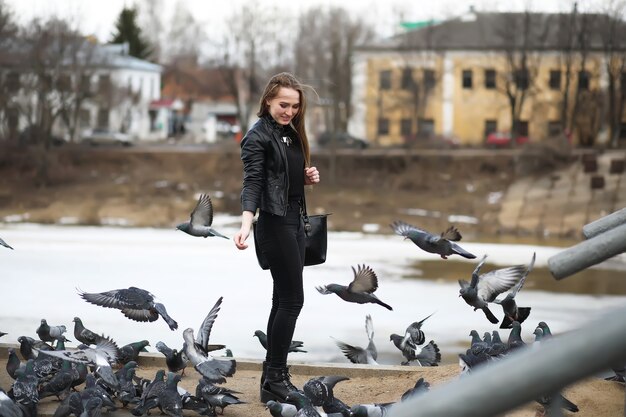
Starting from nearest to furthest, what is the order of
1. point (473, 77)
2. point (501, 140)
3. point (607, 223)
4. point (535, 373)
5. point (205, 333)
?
point (535, 373), point (607, 223), point (205, 333), point (501, 140), point (473, 77)

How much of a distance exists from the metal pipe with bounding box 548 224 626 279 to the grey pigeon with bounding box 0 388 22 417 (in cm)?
380

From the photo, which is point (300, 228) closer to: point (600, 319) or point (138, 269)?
point (600, 319)

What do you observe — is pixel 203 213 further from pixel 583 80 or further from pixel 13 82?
pixel 583 80

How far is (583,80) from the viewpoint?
57.3 meters

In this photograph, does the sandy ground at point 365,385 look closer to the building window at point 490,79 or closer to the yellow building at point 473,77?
the yellow building at point 473,77

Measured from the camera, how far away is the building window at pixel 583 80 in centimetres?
5672

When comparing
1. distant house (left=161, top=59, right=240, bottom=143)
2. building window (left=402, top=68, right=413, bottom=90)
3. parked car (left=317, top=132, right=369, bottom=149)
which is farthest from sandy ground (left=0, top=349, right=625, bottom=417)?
distant house (left=161, top=59, right=240, bottom=143)

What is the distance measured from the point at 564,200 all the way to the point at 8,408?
34856mm

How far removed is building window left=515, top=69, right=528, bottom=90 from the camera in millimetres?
57906

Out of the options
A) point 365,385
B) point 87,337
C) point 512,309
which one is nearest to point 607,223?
point 365,385

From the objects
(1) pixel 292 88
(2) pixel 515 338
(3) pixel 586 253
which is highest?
Answer: (1) pixel 292 88

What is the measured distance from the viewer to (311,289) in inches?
709

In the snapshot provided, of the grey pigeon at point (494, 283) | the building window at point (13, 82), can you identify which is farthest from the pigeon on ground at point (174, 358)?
the building window at point (13, 82)

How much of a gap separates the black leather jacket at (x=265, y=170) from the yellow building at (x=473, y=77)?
52.1 m
